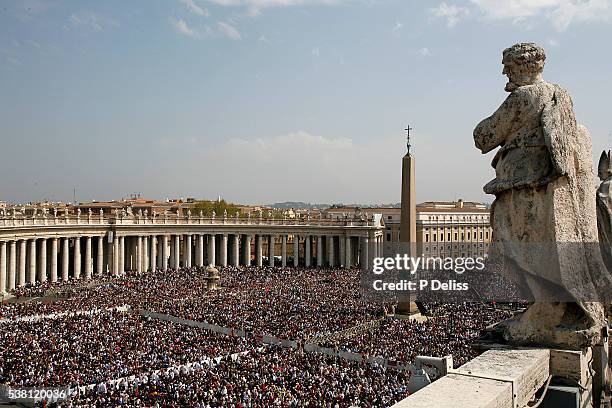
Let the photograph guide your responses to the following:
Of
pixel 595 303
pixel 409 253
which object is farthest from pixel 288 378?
pixel 409 253

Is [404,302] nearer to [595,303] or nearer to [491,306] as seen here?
[491,306]

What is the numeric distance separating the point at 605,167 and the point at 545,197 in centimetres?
330

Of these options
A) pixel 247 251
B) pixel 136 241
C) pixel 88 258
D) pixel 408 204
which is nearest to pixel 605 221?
pixel 408 204

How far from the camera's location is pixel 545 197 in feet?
21.8

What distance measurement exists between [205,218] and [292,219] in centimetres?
1261

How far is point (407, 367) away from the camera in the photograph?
75.9 ft

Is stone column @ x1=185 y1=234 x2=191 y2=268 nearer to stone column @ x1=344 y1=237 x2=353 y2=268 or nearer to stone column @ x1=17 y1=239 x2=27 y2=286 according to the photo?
stone column @ x1=344 y1=237 x2=353 y2=268

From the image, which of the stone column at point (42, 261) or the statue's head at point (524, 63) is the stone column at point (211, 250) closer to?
the stone column at point (42, 261)

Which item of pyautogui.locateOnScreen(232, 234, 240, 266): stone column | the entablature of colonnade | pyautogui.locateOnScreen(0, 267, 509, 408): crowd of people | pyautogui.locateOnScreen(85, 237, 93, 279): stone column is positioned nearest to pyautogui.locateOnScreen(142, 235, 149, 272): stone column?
the entablature of colonnade

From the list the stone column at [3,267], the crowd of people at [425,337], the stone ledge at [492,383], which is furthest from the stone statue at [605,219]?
the stone column at [3,267]

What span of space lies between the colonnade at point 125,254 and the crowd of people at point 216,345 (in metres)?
7.78

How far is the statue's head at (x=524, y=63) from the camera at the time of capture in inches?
273

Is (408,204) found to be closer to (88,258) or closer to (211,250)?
(88,258)

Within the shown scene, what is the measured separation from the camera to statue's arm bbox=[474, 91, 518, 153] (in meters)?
6.88
